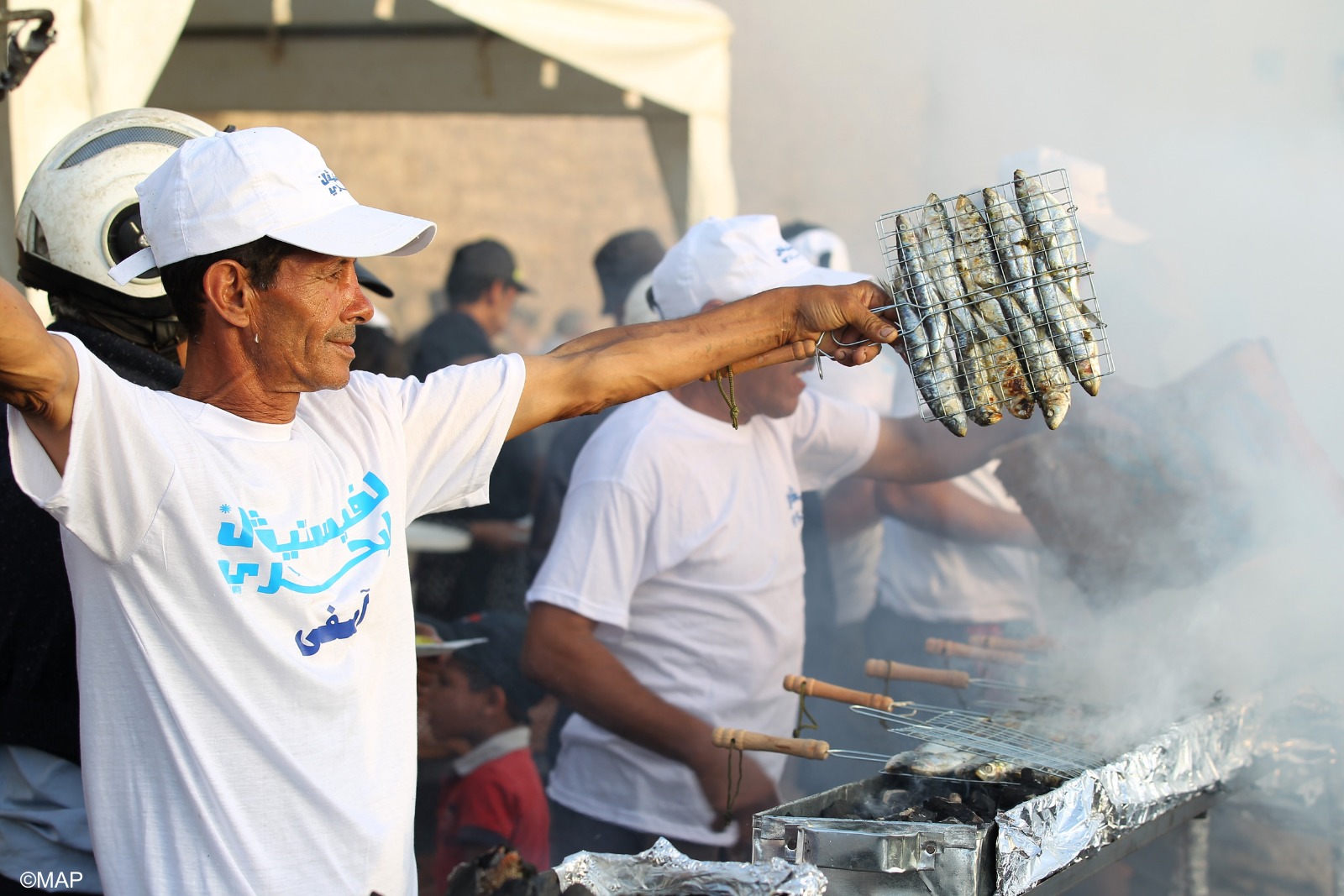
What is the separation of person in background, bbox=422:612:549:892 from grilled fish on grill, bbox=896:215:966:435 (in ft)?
5.90

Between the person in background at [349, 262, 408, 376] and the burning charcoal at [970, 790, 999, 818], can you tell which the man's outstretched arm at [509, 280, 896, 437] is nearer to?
the burning charcoal at [970, 790, 999, 818]

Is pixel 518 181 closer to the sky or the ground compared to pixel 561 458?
closer to the sky

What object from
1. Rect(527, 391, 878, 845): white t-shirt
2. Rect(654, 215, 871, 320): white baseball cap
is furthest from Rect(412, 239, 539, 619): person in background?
Rect(527, 391, 878, 845): white t-shirt

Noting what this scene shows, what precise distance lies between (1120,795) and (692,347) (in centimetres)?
127

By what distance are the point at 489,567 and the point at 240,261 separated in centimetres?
337

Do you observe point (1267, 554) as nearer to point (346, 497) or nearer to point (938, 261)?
point (938, 261)

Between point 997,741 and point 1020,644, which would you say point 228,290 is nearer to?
point 997,741

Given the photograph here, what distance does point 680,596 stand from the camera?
284 cm

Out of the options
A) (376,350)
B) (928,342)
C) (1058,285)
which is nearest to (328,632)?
(928,342)

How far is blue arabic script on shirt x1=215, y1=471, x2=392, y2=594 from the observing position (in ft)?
4.92

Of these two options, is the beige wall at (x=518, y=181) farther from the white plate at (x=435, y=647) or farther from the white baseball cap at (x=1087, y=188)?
the white plate at (x=435, y=647)

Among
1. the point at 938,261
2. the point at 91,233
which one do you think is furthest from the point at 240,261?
the point at 938,261

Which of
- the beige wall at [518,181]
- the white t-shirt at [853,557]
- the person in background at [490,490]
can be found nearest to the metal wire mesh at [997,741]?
the white t-shirt at [853,557]

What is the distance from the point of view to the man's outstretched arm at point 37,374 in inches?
49.7
